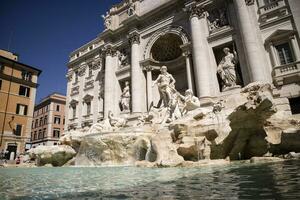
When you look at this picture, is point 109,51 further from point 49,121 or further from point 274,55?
point 49,121

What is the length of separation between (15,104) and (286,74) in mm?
31618

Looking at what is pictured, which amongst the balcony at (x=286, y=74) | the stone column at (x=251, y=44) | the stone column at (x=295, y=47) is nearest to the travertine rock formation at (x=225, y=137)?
the stone column at (x=251, y=44)

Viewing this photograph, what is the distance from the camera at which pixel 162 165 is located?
6863 mm

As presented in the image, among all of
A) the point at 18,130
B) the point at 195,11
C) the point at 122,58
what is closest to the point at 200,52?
the point at 195,11

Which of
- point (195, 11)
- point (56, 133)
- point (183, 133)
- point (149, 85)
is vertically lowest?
point (183, 133)

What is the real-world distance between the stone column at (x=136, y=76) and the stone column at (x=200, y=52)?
5.79 meters

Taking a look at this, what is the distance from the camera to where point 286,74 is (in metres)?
12.8

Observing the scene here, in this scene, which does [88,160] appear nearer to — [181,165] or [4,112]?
[181,165]

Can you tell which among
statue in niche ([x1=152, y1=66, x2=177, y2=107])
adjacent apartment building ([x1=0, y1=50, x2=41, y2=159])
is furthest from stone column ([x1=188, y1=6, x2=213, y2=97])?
adjacent apartment building ([x1=0, y1=50, x2=41, y2=159])

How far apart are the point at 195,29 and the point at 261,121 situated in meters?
10.9

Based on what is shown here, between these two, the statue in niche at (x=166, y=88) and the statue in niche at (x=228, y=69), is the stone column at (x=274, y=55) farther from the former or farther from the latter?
the statue in niche at (x=166, y=88)

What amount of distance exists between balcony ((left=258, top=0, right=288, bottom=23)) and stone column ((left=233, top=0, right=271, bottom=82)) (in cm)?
58

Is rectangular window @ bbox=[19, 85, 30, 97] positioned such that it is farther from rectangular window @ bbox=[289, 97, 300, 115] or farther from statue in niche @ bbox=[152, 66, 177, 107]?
rectangular window @ bbox=[289, 97, 300, 115]

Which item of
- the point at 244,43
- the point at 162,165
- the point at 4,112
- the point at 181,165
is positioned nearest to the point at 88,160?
the point at 162,165
